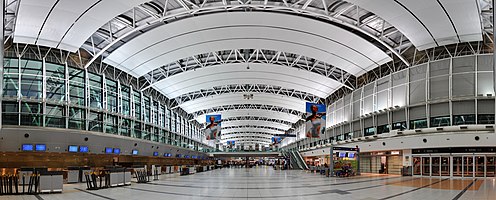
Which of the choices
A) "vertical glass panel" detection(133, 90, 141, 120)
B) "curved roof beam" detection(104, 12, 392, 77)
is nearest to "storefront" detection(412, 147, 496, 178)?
"curved roof beam" detection(104, 12, 392, 77)

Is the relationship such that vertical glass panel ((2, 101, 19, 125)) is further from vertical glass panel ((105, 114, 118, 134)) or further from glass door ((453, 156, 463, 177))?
glass door ((453, 156, 463, 177))

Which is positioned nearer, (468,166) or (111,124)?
(468,166)

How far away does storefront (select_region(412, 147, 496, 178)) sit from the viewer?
1016 inches

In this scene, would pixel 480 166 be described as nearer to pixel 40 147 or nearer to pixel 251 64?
pixel 251 64

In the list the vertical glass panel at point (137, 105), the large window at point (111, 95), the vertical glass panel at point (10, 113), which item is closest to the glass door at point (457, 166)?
the large window at point (111, 95)

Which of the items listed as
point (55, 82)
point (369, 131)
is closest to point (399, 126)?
point (369, 131)

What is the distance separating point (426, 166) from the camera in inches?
1157

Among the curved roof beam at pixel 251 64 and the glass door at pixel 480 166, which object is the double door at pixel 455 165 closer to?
the glass door at pixel 480 166

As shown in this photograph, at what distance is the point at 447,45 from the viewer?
27703 millimetres

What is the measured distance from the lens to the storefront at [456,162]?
1016 inches

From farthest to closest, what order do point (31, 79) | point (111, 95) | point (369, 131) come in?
point (369, 131) < point (111, 95) < point (31, 79)

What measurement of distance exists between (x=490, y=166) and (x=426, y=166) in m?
4.79

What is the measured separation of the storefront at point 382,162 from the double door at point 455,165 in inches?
108

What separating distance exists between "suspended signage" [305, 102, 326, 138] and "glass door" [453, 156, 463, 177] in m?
12.4
